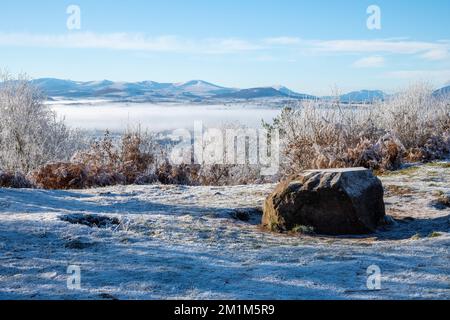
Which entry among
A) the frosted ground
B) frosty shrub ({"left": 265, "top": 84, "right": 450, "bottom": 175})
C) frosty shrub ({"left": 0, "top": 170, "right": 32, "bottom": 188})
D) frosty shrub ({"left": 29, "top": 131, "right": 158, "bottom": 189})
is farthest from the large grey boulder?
frosty shrub ({"left": 0, "top": 170, "right": 32, "bottom": 188})

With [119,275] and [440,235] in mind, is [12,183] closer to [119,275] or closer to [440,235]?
[119,275]

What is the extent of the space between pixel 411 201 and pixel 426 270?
3.57 metres

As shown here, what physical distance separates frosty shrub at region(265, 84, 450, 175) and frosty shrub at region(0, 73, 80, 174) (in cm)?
1326

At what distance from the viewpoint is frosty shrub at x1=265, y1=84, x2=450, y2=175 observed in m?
11.9

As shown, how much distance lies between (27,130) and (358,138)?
66.6 ft

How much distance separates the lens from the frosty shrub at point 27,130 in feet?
83.3

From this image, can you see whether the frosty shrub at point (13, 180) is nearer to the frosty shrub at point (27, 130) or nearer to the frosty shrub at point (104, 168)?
the frosty shrub at point (104, 168)

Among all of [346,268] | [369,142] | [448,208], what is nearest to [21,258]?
[346,268]

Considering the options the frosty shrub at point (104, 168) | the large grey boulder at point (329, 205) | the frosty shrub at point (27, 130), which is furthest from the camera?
the frosty shrub at point (27, 130)

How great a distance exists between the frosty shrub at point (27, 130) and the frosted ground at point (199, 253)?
17672 millimetres

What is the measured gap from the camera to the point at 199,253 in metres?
5.29

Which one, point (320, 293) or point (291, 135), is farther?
point (291, 135)

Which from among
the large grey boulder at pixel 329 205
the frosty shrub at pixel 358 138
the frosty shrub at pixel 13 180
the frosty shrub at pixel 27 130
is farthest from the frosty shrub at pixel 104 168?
the frosty shrub at pixel 27 130

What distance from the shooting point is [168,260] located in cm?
500
